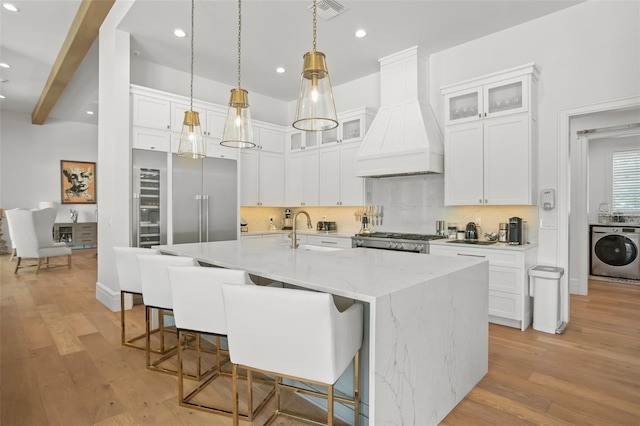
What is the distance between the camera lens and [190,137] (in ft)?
9.86

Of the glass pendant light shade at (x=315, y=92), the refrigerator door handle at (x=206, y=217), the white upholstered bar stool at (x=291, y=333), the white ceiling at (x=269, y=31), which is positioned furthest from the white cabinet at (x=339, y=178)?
the white upholstered bar stool at (x=291, y=333)

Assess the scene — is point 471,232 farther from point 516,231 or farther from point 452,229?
point 516,231

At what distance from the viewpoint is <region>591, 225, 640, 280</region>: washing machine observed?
5477mm

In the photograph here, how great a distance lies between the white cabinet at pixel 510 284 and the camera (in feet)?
11.4

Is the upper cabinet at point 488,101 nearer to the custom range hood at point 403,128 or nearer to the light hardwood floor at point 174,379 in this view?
the custom range hood at point 403,128

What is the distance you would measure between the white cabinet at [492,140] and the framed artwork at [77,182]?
30.7ft

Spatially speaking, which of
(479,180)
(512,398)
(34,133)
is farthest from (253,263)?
(34,133)

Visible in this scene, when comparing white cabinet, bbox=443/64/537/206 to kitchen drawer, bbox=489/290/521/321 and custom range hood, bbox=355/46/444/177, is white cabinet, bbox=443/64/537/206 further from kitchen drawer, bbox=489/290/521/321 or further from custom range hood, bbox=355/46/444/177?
kitchen drawer, bbox=489/290/521/321

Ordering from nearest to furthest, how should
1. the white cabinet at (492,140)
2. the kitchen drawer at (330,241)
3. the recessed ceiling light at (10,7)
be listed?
the white cabinet at (492,140)
the recessed ceiling light at (10,7)
the kitchen drawer at (330,241)

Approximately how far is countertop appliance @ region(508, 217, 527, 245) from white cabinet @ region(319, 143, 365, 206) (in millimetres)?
2057

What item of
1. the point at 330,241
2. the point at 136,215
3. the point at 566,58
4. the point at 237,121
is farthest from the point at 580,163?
the point at 136,215

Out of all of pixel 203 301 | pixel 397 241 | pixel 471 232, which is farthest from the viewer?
pixel 397 241

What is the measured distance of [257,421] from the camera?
195cm

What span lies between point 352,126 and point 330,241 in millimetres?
1800
